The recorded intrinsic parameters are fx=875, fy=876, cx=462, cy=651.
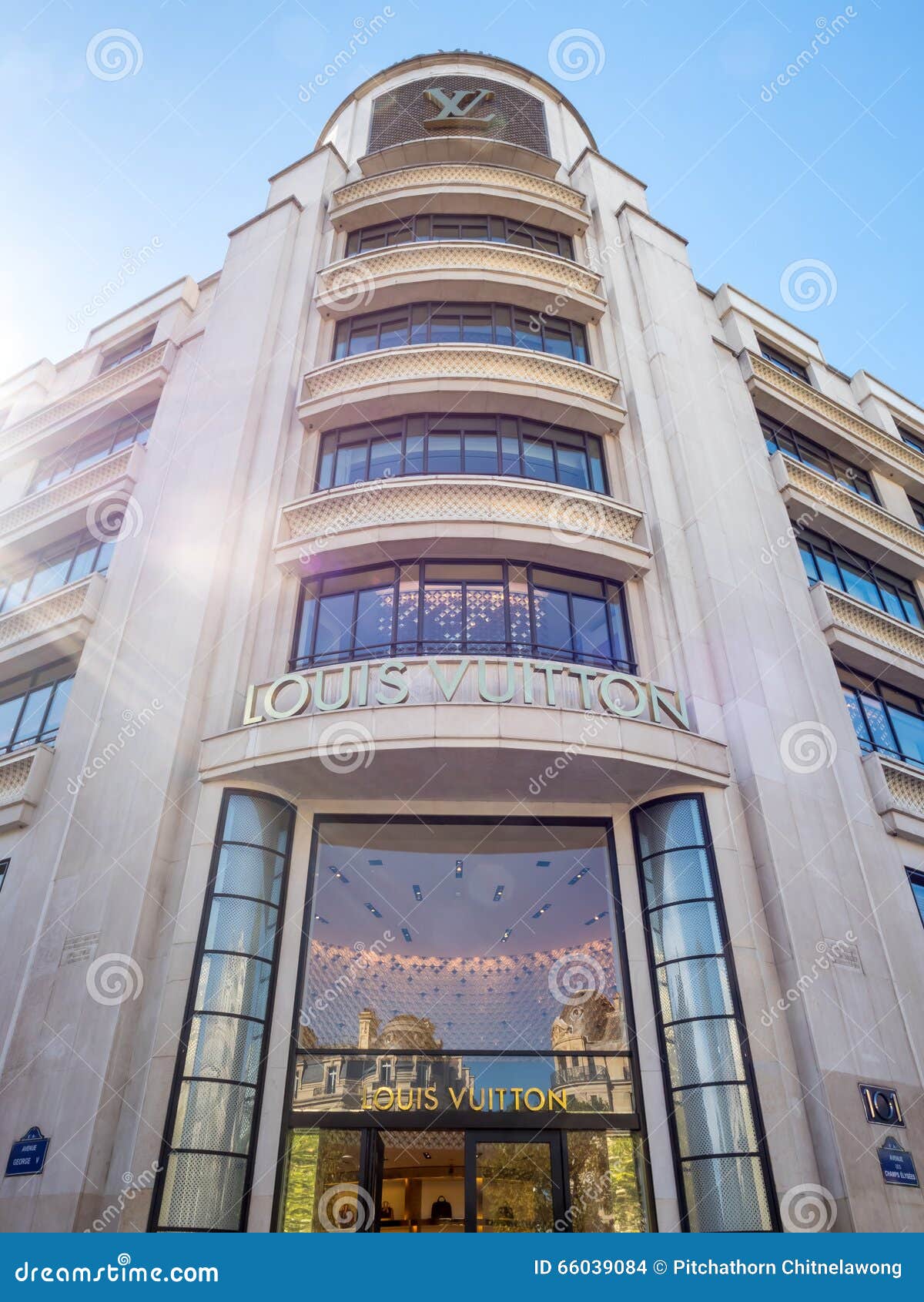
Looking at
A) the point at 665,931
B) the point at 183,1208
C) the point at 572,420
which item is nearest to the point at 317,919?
the point at 183,1208

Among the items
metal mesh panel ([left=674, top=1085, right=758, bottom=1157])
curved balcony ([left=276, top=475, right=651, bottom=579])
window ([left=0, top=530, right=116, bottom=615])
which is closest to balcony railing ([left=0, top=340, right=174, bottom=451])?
window ([left=0, top=530, right=116, bottom=615])

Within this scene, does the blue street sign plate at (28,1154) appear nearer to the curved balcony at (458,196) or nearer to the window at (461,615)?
the window at (461,615)

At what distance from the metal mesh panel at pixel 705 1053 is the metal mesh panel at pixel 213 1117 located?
578 centimetres

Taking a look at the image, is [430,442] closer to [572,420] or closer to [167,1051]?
[572,420]

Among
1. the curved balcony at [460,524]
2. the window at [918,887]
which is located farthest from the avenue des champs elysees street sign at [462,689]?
the window at [918,887]

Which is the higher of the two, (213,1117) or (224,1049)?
(224,1049)

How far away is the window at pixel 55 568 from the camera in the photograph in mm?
20141

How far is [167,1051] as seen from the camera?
37.6 ft

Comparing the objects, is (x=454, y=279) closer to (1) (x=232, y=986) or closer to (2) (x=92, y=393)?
(2) (x=92, y=393)

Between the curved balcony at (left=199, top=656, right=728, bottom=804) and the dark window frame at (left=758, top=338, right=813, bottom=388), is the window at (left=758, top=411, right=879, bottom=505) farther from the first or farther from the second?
the curved balcony at (left=199, top=656, right=728, bottom=804)

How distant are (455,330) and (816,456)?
10.5m

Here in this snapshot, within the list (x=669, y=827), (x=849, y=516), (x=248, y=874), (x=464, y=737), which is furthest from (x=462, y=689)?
(x=849, y=516)

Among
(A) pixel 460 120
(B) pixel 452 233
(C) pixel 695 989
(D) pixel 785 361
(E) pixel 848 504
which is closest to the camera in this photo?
(C) pixel 695 989

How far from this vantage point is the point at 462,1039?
1259 centimetres
